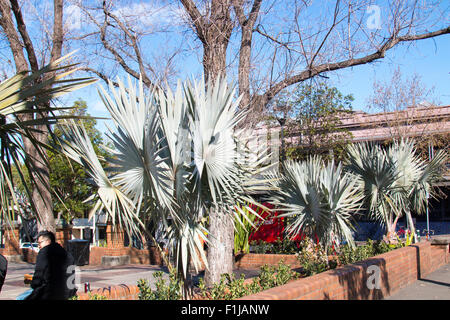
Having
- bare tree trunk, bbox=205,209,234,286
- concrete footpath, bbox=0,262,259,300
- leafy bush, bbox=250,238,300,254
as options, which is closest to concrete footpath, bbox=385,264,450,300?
bare tree trunk, bbox=205,209,234,286

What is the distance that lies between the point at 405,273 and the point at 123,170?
24.3ft

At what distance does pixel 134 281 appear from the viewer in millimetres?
11641

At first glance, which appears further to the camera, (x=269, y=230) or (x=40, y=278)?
(x=269, y=230)

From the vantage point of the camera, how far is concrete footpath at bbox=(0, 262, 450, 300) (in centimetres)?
879

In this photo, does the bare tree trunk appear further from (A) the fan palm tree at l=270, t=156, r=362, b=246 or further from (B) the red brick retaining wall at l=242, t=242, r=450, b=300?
(B) the red brick retaining wall at l=242, t=242, r=450, b=300

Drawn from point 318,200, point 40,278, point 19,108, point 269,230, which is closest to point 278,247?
point 269,230

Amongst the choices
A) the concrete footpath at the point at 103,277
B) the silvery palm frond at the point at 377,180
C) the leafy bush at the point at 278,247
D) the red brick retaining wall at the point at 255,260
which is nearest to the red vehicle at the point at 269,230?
the leafy bush at the point at 278,247

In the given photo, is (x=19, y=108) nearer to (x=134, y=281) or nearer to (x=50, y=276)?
(x=50, y=276)

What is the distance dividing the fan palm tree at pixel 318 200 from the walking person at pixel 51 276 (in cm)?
465

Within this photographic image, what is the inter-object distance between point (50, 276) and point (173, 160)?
2032 millimetres

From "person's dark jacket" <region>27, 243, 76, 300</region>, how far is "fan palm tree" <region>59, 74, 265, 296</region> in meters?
0.90

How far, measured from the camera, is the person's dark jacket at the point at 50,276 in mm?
5242
